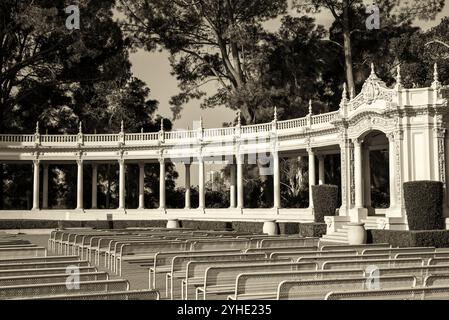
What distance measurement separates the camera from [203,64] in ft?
224

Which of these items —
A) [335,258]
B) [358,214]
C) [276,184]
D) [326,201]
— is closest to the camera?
[335,258]

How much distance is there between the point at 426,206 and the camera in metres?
32.5

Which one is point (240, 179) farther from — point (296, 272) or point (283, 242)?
point (296, 272)

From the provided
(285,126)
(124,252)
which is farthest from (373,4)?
(124,252)

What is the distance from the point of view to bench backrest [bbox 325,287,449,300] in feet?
25.1

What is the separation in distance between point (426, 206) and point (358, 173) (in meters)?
9.45

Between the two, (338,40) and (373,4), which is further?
(338,40)

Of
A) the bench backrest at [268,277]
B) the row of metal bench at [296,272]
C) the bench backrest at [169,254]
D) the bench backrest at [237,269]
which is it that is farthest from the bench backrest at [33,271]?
the bench backrest at [169,254]

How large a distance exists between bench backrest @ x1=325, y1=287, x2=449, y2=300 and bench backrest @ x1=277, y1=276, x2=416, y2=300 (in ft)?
2.07

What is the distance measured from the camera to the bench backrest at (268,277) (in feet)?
32.3

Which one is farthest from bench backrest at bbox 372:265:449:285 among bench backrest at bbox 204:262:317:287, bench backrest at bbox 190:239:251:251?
bench backrest at bbox 190:239:251:251

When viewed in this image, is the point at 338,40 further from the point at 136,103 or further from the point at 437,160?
the point at 437,160

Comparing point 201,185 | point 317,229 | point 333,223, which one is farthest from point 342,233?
point 201,185

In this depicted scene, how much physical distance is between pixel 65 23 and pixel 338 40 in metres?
30.6
